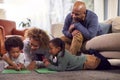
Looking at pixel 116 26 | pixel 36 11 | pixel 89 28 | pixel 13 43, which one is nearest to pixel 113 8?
pixel 36 11

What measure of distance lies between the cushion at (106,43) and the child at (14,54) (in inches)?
25.7

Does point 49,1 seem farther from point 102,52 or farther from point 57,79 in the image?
point 57,79

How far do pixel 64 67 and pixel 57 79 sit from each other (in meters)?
0.41

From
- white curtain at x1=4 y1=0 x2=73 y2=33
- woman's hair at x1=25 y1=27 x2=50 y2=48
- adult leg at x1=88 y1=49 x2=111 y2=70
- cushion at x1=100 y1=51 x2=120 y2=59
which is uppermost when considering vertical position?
white curtain at x1=4 y1=0 x2=73 y2=33

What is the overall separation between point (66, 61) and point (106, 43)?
15.6 inches

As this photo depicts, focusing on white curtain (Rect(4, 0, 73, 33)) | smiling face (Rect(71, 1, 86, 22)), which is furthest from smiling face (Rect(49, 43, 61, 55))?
white curtain (Rect(4, 0, 73, 33))

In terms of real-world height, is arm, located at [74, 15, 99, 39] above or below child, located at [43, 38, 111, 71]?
above

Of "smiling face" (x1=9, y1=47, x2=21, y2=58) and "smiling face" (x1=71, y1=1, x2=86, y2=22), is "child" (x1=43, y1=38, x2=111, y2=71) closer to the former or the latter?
"smiling face" (x1=9, y1=47, x2=21, y2=58)

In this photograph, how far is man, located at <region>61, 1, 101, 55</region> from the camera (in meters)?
2.13

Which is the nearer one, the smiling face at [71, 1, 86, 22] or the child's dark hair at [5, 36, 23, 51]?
the child's dark hair at [5, 36, 23, 51]

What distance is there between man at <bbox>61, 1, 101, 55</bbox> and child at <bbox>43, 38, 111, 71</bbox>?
0.21m

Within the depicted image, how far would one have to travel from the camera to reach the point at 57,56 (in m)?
1.88

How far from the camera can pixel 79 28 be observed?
7.15ft

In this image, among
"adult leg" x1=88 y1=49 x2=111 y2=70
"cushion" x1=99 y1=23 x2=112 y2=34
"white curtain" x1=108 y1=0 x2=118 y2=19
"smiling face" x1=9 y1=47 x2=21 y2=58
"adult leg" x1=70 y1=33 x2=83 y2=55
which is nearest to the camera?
"smiling face" x1=9 y1=47 x2=21 y2=58
